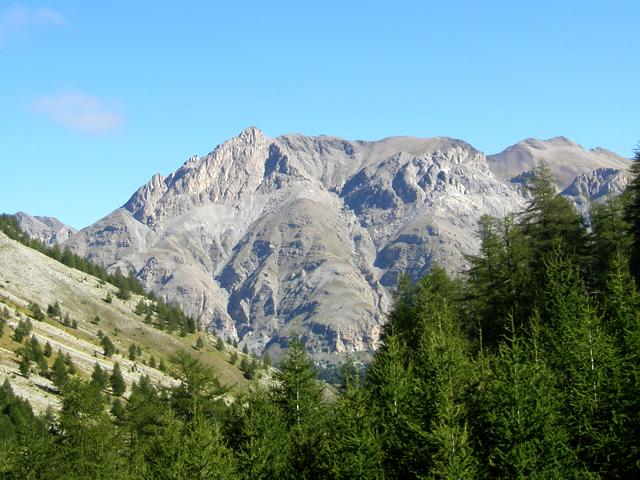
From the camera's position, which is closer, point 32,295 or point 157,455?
point 157,455

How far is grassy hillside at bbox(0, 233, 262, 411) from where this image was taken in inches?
4733

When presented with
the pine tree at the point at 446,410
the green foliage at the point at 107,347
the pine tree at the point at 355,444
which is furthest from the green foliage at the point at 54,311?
the pine tree at the point at 355,444

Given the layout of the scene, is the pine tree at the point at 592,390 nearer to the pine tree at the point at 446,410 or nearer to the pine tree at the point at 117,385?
the pine tree at the point at 446,410

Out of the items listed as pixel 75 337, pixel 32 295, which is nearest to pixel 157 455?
pixel 75 337

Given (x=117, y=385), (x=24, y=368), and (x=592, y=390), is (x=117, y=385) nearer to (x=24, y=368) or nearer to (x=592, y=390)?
(x=24, y=368)

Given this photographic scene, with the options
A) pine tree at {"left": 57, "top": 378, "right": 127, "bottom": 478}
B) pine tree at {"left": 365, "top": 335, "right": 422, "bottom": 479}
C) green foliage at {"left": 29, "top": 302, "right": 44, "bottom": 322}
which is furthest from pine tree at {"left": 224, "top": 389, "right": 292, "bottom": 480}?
green foliage at {"left": 29, "top": 302, "right": 44, "bottom": 322}

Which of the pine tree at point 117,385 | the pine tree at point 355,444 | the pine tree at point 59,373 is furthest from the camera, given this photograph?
the pine tree at point 117,385

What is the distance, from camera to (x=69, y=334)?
524 feet

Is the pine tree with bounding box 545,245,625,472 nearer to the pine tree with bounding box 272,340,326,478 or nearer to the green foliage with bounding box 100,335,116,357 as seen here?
the pine tree with bounding box 272,340,326,478

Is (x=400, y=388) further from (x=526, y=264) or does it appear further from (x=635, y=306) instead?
(x=526, y=264)

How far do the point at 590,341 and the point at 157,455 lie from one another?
34517 millimetres

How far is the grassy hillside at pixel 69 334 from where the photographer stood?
120 meters

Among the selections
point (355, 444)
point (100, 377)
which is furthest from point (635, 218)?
point (100, 377)

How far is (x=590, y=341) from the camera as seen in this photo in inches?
1415
